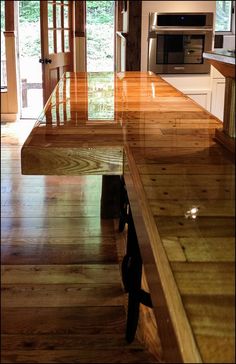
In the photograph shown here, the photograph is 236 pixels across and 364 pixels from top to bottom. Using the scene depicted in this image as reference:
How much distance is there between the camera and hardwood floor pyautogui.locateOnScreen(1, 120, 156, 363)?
1849 mm

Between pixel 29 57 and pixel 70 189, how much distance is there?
3443mm

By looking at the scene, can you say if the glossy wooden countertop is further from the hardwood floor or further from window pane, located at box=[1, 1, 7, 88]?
window pane, located at box=[1, 1, 7, 88]

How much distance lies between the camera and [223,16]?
568cm

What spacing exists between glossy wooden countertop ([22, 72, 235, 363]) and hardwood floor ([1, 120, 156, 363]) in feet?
2.67

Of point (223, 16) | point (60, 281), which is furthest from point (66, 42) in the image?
point (60, 281)

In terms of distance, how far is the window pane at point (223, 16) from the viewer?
5.65 meters

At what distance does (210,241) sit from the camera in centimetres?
71

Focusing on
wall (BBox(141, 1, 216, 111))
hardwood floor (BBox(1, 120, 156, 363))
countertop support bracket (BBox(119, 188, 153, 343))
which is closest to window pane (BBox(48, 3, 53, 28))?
wall (BBox(141, 1, 216, 111))

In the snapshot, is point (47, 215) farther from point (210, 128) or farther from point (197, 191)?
point (197, 191)

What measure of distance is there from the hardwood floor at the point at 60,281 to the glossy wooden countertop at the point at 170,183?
0.82 m

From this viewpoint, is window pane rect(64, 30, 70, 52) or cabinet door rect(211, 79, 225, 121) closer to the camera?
cabinet door rect(211, 79, 225, 121)

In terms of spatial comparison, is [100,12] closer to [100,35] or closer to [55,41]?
[100,35]

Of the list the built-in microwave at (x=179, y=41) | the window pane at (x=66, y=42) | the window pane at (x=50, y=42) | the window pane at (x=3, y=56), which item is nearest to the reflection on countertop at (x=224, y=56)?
the built-in microwave at (x=179, y=41)

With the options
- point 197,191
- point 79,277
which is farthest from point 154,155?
point 79,277
